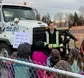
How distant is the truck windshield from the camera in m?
11.1

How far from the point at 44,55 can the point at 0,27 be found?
4411 mm

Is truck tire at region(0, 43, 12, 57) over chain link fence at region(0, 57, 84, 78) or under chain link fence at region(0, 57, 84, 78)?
under

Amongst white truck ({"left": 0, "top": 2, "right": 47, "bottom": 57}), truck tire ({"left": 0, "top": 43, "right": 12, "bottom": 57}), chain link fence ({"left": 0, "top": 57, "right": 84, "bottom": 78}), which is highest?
chain link fence ({"left": 0, "top": 57, "right": 84, "bottom": 78})

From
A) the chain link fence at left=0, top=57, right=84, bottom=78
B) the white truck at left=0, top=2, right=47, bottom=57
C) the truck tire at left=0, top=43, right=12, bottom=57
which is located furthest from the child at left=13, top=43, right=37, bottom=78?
the truck tire at left=0, top=43, right=12, bottom=57

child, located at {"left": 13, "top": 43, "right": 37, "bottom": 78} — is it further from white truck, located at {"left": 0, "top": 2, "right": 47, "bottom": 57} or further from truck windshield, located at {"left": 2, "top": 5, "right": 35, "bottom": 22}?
truck windshield, located at {"left": 2, "top": 5, "right": 35, "bottom": 22}

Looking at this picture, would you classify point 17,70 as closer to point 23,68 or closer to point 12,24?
point 23,68

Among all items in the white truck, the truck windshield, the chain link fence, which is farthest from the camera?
the truck windshield

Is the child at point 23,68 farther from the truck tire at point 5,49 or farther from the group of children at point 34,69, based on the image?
the truck tire at point 5,49

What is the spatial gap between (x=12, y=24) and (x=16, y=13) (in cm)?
81

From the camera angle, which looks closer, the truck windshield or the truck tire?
the truck tire

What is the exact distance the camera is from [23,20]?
436 inches

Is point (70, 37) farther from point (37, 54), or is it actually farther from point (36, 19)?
point (37, 54)

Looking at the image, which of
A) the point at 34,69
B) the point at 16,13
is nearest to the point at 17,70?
the point at 34,69

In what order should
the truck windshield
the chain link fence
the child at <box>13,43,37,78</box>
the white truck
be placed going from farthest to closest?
the truck windshield
the white truck
the child at <box>13,43,37,78</box>
the chain link fence
